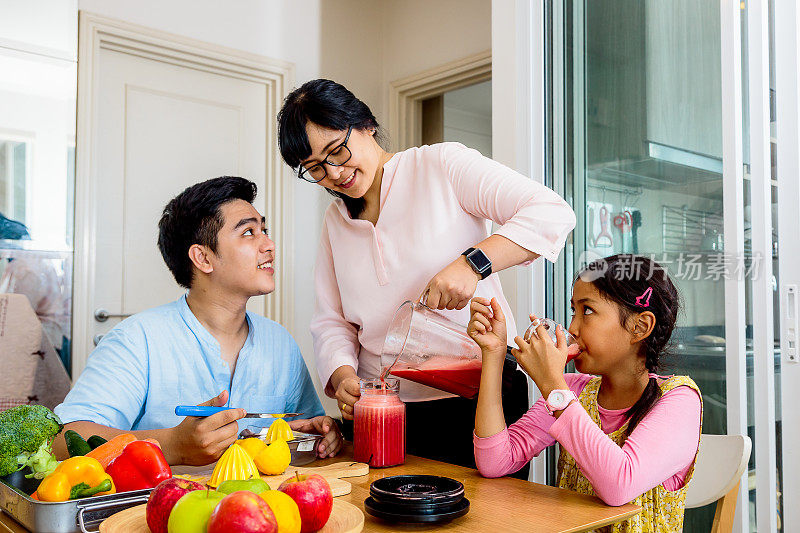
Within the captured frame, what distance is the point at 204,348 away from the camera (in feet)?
5.82

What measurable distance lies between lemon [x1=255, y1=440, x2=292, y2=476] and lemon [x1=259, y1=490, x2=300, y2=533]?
43cm

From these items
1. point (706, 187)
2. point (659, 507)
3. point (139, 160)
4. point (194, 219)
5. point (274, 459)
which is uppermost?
point (139, 160)

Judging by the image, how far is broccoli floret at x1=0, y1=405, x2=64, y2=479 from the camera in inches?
45.3

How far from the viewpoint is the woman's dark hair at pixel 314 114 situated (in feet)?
5.21

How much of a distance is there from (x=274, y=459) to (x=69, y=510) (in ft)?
1.28

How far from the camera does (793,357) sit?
6.93 feet

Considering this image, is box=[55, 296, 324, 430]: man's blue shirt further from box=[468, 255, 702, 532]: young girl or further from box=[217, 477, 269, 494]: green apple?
box=[217, 477, 269, 494]: green apple

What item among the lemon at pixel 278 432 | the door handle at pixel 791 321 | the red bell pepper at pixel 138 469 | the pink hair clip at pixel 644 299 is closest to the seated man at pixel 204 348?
the lemon at pixel 278 432

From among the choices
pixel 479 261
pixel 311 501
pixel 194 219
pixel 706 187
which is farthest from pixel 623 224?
pixel 311 501

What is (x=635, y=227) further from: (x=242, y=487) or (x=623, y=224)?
(x=242, y=487)

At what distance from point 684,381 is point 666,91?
133cm

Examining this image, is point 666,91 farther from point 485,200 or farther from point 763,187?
point 485,200

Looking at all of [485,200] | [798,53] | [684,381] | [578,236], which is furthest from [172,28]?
[684,381]

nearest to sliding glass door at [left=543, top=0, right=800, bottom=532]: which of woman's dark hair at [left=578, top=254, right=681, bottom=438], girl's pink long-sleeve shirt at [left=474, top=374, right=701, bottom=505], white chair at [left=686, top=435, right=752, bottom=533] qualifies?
white chair at [left=686, top=435, right=752, bottom=533]
